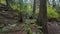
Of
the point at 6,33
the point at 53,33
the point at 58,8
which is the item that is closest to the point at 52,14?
the point at 58,8

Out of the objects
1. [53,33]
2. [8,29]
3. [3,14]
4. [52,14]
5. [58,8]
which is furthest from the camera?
[58,8]

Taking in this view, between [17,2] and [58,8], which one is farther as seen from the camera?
[58,8]

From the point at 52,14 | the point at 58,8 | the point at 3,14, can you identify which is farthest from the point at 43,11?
the point at 58,8

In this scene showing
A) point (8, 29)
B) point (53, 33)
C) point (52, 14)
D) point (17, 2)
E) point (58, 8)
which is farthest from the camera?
point (58, 8)

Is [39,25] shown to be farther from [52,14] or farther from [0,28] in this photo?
[52,14]

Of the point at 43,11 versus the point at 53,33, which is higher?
the point at 43,11

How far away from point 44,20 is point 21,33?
59.9 inches

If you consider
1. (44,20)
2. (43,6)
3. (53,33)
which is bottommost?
(53,33)

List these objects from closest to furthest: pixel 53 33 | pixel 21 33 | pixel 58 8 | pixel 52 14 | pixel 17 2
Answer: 1. pixel 21 33
2. pixel 53 33
3. pixel 52 14
4. pixel 17 2
5. pixel 58 8

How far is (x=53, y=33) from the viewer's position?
8.54 meters

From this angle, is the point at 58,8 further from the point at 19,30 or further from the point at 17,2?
the point at 19,30

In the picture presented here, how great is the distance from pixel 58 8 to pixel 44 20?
9539 mm

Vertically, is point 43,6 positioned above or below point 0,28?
above

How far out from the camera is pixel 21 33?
7.36 m
